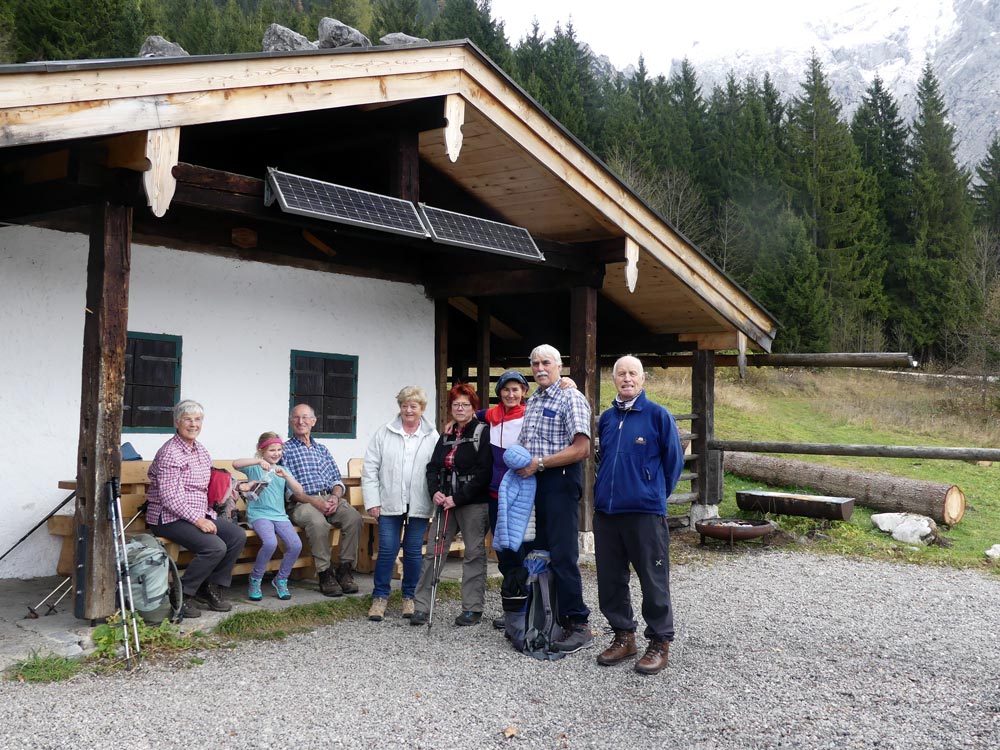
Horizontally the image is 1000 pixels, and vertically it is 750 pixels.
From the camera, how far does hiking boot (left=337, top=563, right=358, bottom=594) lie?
21.7 ft

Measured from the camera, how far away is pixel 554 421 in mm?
5434

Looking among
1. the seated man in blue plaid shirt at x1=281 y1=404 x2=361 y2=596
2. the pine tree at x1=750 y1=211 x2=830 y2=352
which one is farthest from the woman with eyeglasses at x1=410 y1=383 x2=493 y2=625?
the pine tree at x1=750 y1=211 x2=830 y2=352

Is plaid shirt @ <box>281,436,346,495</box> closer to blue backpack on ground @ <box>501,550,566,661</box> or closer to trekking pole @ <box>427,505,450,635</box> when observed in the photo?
trekking pole @ <box>427,505,450,635</box>

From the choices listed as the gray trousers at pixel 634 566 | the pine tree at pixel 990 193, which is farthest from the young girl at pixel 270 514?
the pine tree at pixel 990 193

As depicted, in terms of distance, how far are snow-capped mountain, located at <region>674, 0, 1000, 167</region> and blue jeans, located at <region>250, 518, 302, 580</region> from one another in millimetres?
86640

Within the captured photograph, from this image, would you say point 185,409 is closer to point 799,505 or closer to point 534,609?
point 534,609

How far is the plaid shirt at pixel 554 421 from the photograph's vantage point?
538 centimetres

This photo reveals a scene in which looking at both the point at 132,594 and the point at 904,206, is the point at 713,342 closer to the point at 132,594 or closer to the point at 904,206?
the point at 132,594

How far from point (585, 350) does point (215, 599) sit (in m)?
3.93

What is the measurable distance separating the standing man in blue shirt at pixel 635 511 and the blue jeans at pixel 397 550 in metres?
1.39

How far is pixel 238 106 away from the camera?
534cm

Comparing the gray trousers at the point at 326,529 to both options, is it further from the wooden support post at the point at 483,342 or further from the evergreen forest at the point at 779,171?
the evergreen forest at the point at 779,171

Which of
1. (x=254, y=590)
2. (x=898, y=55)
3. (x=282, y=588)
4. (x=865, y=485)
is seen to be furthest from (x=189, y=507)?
(x=898, y=55)

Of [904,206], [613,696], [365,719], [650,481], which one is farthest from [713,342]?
[904,206]
